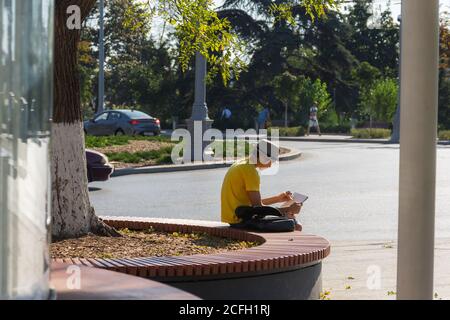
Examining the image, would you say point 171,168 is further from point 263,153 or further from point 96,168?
point 263,153

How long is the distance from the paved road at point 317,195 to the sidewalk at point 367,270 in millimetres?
854

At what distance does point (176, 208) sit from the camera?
13.7 meters

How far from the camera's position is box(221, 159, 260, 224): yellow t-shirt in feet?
25.0

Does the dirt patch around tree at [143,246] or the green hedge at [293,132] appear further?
the green hedge at [293,132]

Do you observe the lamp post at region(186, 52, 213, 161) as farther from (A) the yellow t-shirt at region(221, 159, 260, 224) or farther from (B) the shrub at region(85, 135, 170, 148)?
(A) the yellow t-shirt at region(221, 159, 260, 224)

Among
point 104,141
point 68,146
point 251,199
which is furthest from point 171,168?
point 68,146

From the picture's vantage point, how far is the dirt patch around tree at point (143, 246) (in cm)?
641

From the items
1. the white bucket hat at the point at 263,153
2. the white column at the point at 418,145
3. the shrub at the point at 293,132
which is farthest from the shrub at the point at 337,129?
the white column at the point at 418,145

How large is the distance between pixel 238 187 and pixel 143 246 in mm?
1215

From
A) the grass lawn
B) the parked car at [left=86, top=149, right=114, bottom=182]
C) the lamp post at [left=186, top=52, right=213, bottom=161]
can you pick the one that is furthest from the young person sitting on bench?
the lamp post at [left=186, top=52, right=213, bottom=161]

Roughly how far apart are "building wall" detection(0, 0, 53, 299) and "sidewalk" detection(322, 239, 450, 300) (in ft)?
13.9

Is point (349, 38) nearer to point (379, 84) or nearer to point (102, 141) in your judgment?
point (379, 84)


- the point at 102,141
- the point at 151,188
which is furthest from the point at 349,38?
the point at 151,188

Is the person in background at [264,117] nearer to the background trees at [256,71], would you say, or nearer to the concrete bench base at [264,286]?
the background trees at [256,71]
